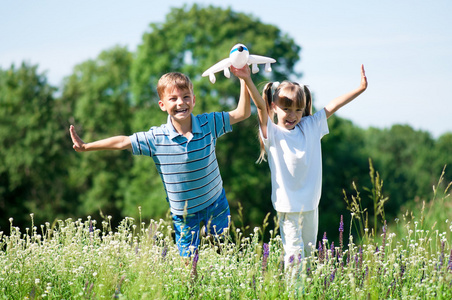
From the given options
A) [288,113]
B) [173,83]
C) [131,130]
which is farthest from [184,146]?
[131,130]

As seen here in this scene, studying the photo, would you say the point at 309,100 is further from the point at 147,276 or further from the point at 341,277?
the point at 147,276

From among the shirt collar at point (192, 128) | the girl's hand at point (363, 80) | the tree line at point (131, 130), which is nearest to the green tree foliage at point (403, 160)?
the tree line at point (131, 130)

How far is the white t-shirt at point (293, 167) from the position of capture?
4.40 metres

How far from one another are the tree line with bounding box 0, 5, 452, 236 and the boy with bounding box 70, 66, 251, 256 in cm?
1312

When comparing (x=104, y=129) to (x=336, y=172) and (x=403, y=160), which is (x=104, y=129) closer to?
(x=336, y=172)

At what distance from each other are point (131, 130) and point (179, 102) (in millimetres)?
20756

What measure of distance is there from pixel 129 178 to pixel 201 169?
21210 millimetres

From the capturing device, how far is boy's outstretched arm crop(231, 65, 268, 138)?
4312mm

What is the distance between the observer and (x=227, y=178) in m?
20.9

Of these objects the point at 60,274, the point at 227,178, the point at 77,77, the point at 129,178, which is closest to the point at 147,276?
the point at 60,274

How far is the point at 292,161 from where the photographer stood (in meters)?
4.42

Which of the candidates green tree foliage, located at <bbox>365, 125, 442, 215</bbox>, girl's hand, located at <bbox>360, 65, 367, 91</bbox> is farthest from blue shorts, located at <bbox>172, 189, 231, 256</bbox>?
green tree foliage, located at <bbox>365, 125, 442, 215</bbox>

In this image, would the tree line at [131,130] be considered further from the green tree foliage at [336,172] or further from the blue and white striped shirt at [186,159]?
the blue and white striped shirt at [186,159]

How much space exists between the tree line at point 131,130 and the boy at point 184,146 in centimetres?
1312
